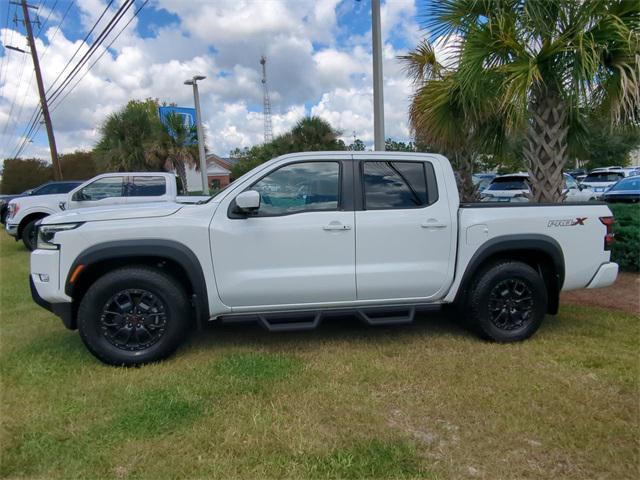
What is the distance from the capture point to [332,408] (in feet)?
10.0

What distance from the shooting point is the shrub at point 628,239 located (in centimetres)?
657

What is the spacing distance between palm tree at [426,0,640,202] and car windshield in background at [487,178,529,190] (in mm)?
7329

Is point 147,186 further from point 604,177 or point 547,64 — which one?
point 604,177

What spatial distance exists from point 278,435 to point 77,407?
1.54 metres

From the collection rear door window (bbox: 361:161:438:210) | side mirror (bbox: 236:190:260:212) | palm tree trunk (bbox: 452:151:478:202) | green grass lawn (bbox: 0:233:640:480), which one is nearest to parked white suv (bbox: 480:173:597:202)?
palm tree trunk (bbox: 452:151:478:202)

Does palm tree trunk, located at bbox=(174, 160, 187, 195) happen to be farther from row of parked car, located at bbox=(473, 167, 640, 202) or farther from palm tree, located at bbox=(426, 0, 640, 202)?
palm tree, located at bbox=(426, 0, 640, 202)

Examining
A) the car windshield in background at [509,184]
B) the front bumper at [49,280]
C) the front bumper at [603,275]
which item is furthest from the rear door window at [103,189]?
the car windshield in background at [509,184]

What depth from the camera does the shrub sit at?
657 cm

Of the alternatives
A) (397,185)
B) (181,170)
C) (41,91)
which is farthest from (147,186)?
(41,91)

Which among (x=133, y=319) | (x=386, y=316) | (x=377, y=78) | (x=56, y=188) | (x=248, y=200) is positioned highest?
(x=377, y=78)

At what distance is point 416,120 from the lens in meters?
7.61

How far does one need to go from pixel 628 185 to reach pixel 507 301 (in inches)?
430

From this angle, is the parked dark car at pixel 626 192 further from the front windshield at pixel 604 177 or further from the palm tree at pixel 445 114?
the front windshield at pixel 604 177

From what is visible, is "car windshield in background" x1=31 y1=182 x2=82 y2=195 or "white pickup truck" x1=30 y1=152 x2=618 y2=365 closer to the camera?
"white pickup truck" x1=30 y1=152 x2=618 y2=365
